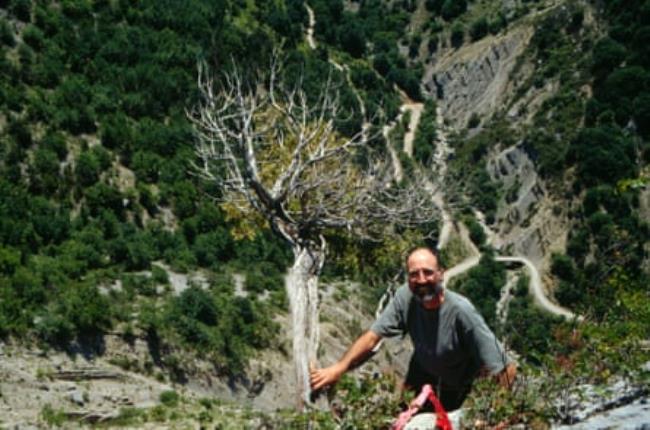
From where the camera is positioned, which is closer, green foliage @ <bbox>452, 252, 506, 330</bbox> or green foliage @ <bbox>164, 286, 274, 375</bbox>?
green foliage @ <bbox>164, 286, 274, 375</bbox>

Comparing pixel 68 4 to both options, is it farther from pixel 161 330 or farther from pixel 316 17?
pixel 316 17

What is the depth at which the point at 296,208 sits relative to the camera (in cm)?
1373

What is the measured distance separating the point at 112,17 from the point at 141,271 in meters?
23.9

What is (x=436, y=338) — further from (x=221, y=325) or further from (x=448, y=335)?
(x=221, y=325)

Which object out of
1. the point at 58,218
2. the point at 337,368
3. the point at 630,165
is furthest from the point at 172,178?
the point at 337,368

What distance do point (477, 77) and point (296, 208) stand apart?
67773 mm

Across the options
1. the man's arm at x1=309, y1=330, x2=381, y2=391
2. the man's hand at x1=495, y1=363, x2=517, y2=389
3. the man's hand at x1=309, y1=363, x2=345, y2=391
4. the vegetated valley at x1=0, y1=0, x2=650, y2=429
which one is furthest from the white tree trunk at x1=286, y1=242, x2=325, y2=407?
the man's hand at x1=495, y1=363, x2=517, y2=389

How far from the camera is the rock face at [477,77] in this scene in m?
76.0

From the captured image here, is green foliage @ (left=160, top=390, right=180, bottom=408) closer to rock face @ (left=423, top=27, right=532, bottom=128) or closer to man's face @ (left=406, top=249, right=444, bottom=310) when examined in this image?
man's face @ (left=406, top=249, right=444, bottom=310)

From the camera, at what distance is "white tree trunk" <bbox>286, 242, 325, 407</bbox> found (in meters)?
7.61

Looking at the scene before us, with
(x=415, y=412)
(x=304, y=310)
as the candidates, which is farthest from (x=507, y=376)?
(x=304, y=310)

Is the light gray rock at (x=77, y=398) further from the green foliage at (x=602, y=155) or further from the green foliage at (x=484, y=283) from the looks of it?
the green foliage at (x=602, y=155)

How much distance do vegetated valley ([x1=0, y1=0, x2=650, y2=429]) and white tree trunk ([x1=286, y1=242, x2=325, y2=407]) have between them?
76 centimetres

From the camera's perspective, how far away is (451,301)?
5.07 meters
